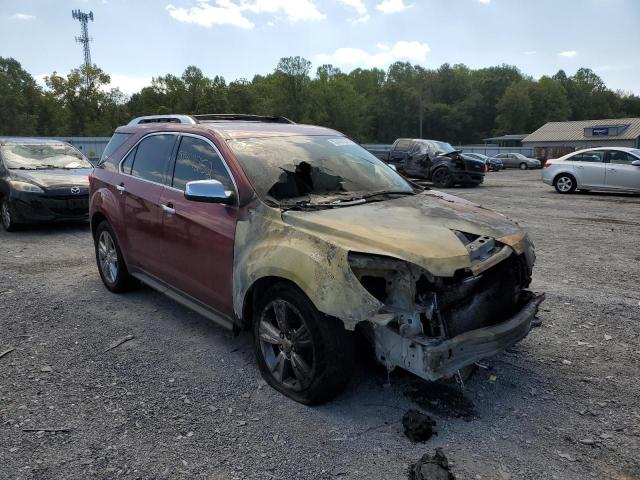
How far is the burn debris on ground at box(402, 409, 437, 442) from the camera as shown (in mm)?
2908

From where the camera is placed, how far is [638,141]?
59812 millimetres

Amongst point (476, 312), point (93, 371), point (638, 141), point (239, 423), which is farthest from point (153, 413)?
point (638, 141)

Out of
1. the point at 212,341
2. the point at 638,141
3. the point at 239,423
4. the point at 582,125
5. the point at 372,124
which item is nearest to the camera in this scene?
the point at 239,423

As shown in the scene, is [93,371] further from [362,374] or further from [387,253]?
[387,253]

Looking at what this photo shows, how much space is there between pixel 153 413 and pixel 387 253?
1825 mm

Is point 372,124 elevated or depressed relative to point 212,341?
elevated

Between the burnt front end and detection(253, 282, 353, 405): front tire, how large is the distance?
0.24 metres

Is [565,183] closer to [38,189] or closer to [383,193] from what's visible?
[383,193]

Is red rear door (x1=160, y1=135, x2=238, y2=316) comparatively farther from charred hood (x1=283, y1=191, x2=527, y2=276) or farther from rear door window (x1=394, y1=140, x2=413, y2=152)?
rear door window (x1=394, y1=140, x2=413, y2=152)

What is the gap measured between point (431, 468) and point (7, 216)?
30.7 ft

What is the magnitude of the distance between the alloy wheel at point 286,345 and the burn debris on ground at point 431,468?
821mm

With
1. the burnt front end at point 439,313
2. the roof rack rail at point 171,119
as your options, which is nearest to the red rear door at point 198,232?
the roof rack rail at point 171,119

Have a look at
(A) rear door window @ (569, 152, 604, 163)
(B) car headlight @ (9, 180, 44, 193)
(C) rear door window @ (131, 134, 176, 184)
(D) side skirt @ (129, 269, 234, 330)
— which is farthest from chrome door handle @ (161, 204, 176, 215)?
(A) rear door window @ (569, 152, 604, 163)

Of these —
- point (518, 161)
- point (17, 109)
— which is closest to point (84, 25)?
point (17, 109)
